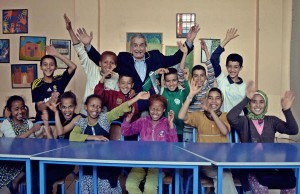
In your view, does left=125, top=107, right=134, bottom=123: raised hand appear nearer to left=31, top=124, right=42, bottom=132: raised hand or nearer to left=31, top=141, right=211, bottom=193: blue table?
left=31, top=141, right=211, bottom=193: blue table

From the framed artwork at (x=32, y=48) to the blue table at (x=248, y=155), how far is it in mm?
3601

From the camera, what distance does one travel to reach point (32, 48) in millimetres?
5531

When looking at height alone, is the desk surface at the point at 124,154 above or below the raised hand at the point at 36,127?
below

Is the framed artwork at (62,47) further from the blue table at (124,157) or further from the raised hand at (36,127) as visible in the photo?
the blue table at (124,157)

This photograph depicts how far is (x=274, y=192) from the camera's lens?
11.5 ft

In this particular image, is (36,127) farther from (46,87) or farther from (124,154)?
(124,154)

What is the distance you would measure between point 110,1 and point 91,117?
9.71 ft

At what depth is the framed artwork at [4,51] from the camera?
18.3 ft

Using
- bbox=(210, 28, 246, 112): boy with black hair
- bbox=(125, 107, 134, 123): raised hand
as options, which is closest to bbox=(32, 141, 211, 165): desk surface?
bbox=(125, 107, 134, 123): raised hand

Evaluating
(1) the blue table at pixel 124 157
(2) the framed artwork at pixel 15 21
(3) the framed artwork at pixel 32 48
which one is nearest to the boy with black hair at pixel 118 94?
(1) the blue table at pixel 124 157

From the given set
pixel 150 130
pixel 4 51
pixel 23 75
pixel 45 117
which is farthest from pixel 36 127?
pixel 4 51

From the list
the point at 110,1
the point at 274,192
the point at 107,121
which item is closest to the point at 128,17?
the point at 110,1

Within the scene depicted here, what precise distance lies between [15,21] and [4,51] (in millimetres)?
499

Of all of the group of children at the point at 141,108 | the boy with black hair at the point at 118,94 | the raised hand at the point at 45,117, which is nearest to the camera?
the group of children at the point at 141,108
